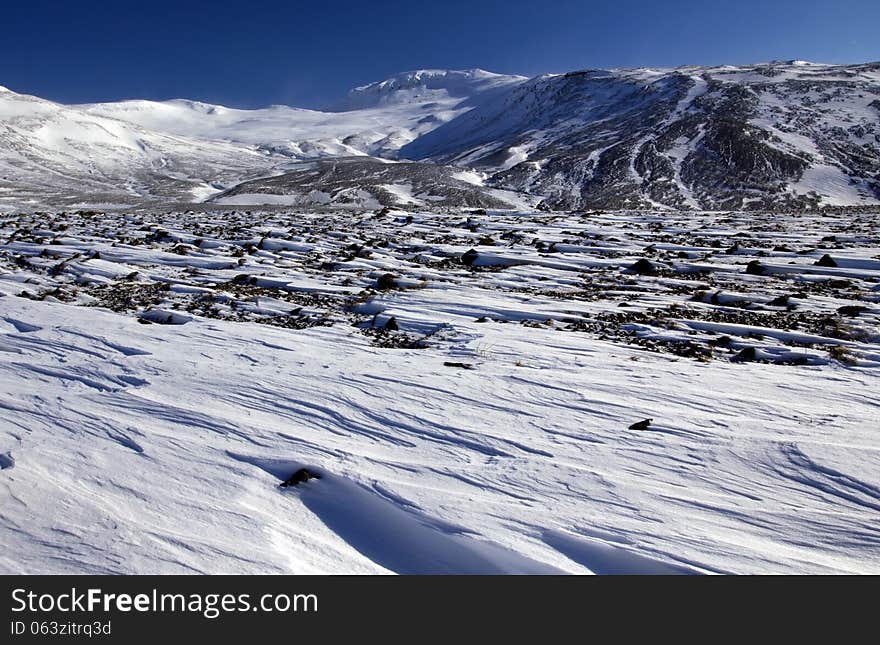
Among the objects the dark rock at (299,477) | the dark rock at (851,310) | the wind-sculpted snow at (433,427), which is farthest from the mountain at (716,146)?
the dark rock at (299,477)

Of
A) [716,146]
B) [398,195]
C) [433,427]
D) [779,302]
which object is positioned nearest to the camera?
[433,427]

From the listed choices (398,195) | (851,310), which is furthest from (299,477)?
(398,195)

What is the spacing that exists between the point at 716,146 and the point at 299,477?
230 ft

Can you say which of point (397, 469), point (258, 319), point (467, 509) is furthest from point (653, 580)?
point (258, 319)

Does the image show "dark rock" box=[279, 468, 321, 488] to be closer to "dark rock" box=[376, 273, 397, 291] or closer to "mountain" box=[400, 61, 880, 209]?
"dark rock" box=[376, 273, 397, 291]

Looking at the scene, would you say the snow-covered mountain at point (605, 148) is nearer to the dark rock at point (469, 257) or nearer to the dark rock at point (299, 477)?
the dark rock at point (469, 257)

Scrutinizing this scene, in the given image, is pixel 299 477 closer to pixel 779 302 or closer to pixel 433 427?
pixel 433 427

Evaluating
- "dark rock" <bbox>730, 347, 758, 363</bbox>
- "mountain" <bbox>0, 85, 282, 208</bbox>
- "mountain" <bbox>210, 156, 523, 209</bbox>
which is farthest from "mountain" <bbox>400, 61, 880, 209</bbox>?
"mountain" <bbox>0, 85, 282, 208</bbox>

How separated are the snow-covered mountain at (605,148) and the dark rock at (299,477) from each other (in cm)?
4176

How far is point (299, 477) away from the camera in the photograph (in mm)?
3301

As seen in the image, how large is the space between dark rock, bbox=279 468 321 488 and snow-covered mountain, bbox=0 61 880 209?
4176 centimetres

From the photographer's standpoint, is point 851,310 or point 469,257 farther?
point 469,257

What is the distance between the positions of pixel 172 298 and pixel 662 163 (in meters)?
61.9

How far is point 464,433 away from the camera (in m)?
4.03
